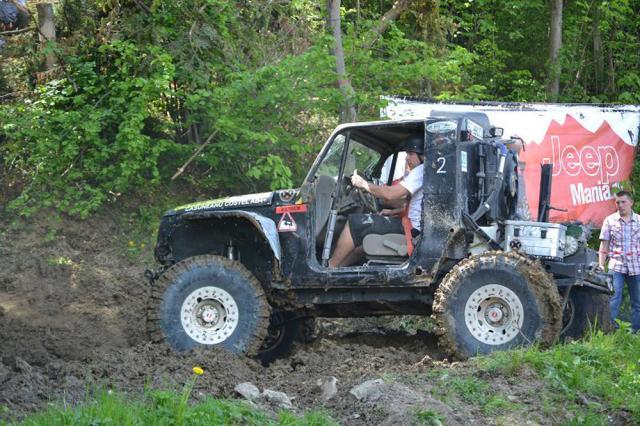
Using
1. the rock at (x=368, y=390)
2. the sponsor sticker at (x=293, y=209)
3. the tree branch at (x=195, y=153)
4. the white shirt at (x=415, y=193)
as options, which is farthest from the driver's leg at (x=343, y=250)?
the tree branch at (x=195, y=153)

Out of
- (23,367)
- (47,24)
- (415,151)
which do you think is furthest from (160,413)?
(47,24)

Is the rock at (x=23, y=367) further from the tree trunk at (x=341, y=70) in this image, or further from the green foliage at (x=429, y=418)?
the tree trunk at (x=341, y=70)

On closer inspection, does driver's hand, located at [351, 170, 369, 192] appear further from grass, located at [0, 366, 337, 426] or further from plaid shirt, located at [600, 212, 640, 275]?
plaid shirt, located at [600, 212, 640, 275]

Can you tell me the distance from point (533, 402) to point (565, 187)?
722cm

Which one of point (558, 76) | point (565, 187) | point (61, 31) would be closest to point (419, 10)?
point (558, 76)

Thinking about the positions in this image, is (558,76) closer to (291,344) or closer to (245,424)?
(291,344)

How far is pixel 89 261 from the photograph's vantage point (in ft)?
40.7

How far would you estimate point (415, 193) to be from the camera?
8.59 metres

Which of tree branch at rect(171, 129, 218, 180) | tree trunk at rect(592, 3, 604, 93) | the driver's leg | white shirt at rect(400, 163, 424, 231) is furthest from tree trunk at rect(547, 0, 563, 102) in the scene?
the driver's leg

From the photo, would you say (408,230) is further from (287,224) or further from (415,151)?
(287,224)

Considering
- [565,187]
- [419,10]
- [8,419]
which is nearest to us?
[8,419]

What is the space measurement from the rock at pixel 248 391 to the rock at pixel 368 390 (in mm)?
665

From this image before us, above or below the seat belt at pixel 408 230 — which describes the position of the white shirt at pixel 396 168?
above

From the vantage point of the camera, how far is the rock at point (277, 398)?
650cm
